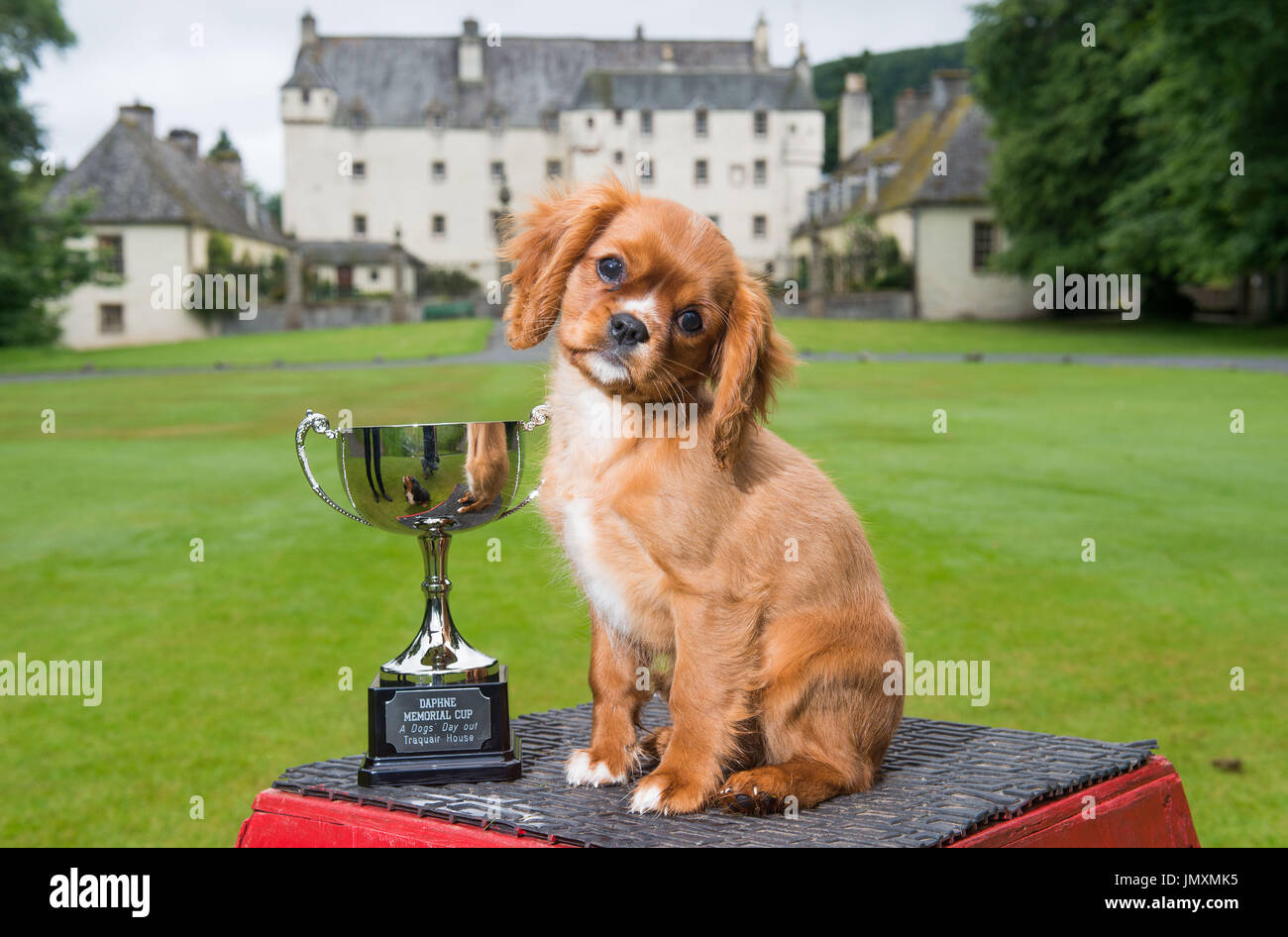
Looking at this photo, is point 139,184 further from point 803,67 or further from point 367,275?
point 803,67

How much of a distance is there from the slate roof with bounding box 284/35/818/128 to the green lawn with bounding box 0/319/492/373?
25906 millimetres

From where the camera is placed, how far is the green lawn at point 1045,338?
34500 millimetres

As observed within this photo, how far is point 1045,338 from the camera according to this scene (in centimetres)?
4078

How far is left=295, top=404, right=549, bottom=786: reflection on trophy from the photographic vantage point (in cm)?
368

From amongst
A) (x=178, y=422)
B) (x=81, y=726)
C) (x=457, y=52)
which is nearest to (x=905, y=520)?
(x=81, y=726)

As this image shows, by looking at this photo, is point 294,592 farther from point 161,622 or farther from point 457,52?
point 457,52

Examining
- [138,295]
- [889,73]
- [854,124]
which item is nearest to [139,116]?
[138,295]

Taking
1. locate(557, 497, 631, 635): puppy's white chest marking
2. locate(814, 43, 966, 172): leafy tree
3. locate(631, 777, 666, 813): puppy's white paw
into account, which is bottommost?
locate(631, 777, 666, 813): puppy's white paw

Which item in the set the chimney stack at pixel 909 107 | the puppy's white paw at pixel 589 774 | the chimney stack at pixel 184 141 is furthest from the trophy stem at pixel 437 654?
the chimney stack at pixel 184 141

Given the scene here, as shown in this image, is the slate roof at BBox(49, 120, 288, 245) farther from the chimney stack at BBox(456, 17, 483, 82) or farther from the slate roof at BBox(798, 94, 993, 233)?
the slate roof at BBox(798, 94, 993, 233)

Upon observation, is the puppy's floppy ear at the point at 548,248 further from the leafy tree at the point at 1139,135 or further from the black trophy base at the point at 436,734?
the leafy tree at the point at 1139,135

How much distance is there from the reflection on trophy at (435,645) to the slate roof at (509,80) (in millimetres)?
69660

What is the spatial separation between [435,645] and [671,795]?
91 cm

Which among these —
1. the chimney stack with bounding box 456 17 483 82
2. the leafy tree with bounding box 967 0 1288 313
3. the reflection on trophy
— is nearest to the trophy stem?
the reflection on trophy
